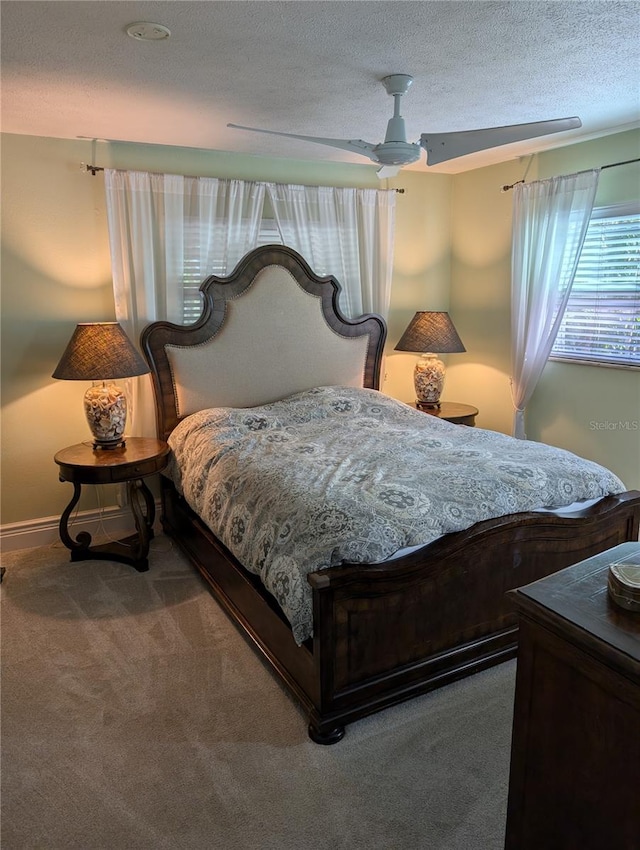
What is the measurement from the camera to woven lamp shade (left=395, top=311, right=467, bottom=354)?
4.33 m

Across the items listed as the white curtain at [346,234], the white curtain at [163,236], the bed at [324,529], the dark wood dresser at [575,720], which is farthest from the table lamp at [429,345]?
the dark wood dresser at [575,720]

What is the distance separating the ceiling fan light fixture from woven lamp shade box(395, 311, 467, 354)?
8.95 feet

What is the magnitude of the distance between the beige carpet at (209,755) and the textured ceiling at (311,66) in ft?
7.96

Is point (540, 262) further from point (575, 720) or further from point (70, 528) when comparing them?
point (70, 528)

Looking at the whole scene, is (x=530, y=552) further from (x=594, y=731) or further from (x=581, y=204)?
(x=581, y=204)

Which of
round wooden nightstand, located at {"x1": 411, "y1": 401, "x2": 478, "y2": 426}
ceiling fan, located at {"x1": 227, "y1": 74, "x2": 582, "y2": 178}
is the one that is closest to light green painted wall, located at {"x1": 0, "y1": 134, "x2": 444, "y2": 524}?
ceiling fan, located at {"x1": 227, "y1": 74, "x2": 582, "y2": 178}

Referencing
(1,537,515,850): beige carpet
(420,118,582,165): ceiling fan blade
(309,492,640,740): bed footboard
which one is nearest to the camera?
(1,537,515,850): beige carpet

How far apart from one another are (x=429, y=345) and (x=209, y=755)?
3.10 metres

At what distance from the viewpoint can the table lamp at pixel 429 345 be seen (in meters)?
4.34

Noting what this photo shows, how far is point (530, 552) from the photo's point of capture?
249cm

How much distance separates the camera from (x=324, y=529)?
213 centimetres

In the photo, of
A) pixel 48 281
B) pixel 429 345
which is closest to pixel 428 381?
pixel 429 345

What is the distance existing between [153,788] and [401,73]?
2.82 metres

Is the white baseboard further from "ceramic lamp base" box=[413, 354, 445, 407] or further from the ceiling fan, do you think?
the ceiling fan
